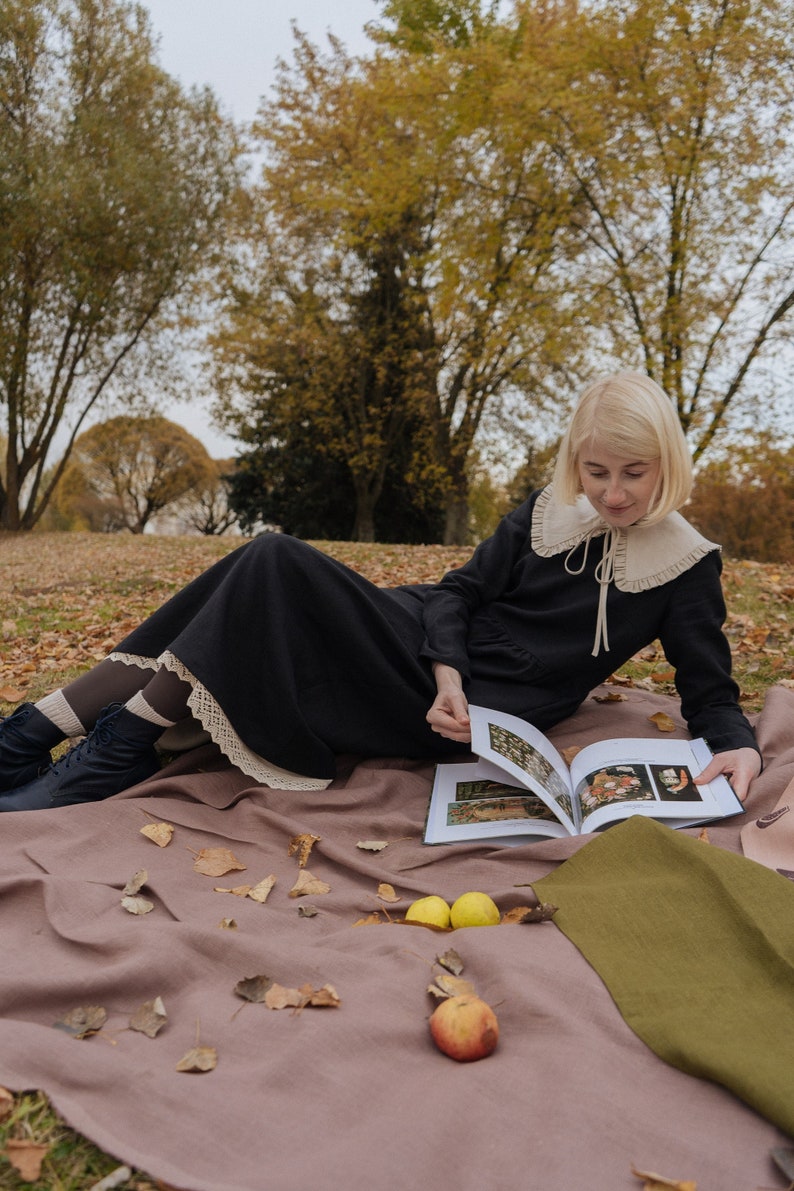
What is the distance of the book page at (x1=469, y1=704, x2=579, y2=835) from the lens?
2451 millimetres

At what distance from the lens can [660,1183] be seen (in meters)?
1.32

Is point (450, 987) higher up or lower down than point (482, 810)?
lower down

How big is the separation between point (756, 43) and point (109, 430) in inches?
576

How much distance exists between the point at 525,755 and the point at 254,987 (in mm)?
1077

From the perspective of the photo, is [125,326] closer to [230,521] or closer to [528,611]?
[230,521]

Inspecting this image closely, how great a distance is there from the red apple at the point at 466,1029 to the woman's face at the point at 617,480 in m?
1.56

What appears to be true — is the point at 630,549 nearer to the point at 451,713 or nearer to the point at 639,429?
the point at 639,429

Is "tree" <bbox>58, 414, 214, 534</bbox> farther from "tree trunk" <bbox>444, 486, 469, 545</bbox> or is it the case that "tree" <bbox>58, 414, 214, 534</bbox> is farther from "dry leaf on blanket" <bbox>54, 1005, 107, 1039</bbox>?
"dry leaf on blanket" <bbox>54, 1005, 107, 1039</bbox>

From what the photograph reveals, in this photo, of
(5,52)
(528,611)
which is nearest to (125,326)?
(5,52)

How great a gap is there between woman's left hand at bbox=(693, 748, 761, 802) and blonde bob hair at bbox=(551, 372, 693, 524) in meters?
0.76

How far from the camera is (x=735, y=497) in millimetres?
14555

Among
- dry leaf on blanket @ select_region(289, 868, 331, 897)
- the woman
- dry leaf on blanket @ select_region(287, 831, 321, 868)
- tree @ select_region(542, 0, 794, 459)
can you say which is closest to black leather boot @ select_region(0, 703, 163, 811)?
the woman

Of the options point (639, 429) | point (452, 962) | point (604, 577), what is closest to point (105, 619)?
point (604, 577)

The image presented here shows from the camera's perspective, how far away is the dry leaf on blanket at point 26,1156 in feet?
4.59
